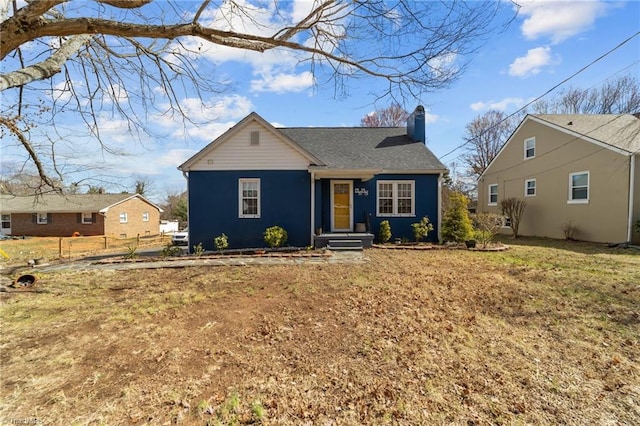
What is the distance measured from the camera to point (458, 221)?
12.3m

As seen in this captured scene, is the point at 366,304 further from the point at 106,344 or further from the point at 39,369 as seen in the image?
the point at 39,369

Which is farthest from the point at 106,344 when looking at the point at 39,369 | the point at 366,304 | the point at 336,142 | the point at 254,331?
the point at 336,142

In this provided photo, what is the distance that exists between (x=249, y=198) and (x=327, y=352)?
30.1ft

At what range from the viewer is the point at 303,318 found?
4.82 m

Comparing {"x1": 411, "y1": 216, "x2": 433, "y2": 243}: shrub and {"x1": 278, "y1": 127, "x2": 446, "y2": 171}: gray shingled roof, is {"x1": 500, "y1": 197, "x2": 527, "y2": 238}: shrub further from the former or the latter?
{"x1": 411, "y1": 216, "x2": 433, "y2": 243}: shrub

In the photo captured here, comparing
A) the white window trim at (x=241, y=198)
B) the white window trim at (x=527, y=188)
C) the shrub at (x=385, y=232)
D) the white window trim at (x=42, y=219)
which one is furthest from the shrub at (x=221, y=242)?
the white window trim at (x=42, y=219)

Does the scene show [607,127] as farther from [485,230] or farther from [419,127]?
[485,230]

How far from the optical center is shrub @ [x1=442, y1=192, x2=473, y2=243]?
1214 centimetres

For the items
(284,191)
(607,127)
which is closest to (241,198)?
(284,191)

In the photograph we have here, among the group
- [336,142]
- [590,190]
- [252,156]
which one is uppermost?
[336,142]

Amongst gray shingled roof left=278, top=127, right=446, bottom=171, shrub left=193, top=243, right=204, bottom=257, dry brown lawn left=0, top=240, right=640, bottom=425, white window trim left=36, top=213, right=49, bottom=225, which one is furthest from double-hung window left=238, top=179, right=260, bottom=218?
white window trim left=36, top=213, right=49, bottom=225

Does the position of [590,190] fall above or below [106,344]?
above

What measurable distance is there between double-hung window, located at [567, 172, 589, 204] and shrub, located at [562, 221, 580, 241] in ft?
3.65

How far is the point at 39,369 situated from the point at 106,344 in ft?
2.20
